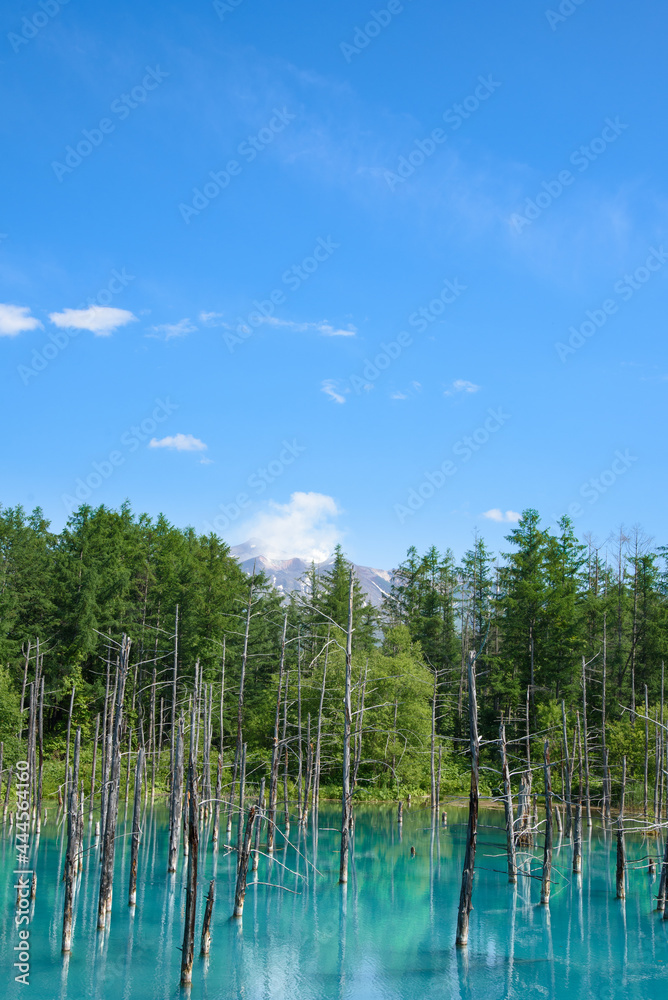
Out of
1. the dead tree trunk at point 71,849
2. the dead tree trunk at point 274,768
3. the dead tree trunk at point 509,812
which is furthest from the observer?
the dead tree trunk at point 509,812

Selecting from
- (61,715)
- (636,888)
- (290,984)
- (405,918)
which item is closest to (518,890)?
(636,888)

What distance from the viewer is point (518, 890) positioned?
85.8 feet

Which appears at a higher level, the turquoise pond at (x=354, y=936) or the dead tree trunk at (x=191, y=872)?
the dead tree trunk at (x=191, y=872)

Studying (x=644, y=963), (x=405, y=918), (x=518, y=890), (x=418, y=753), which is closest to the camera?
(x=644, y=963)

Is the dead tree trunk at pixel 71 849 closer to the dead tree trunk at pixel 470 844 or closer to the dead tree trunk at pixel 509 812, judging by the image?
the dead tree trunk at pixel 470 844

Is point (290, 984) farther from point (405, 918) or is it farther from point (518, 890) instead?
point (518, 890)

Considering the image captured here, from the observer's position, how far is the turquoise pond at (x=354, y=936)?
16.2m

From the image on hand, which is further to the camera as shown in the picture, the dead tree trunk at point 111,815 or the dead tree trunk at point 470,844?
the dead tree trunk at point 470,844

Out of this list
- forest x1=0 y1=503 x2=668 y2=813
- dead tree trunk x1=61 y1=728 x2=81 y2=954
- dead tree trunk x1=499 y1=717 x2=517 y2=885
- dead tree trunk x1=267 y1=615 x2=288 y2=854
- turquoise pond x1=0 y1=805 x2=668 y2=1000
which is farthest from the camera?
forest x1=0 y1=503 x2=668 y2=813

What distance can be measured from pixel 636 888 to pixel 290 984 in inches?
612

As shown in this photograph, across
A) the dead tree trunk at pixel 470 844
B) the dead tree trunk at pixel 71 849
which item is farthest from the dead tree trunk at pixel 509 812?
the dead tree trunk at pixel 71 849

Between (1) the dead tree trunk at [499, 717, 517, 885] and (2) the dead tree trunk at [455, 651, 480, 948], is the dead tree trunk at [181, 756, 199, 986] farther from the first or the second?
(1) the dead tree trunk at [499, 717, 517, 885]

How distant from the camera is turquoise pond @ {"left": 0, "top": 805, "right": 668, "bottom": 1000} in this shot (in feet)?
53.1

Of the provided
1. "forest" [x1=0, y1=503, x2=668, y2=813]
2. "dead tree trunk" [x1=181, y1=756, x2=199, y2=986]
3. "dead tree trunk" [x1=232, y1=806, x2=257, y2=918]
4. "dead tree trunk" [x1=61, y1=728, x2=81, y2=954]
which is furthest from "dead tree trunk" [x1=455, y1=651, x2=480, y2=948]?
"forest" [x1=0, y1=503, x2=668, y2=813]
